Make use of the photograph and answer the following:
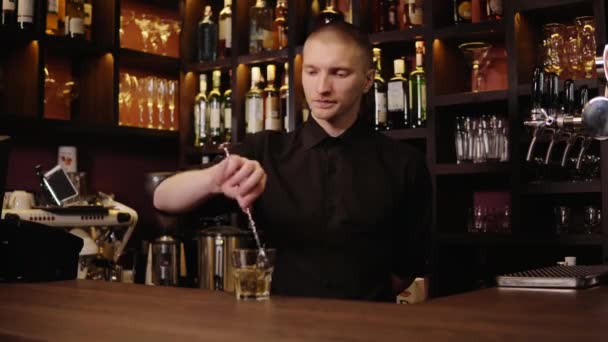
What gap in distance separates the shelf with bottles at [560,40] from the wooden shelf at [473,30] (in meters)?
0.09

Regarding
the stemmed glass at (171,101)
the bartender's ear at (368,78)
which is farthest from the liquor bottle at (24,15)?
the bartender's ear at (368,78)

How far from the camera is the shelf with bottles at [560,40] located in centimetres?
272

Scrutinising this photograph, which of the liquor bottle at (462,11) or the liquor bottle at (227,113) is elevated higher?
the liquor bottle at (462,11)

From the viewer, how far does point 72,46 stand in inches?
134

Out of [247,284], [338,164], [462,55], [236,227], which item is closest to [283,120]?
[236,227]

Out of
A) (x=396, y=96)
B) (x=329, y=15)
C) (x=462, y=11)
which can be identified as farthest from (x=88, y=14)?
(x=462, y=11)

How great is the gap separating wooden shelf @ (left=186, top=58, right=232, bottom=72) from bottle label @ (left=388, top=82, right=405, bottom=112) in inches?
35.8

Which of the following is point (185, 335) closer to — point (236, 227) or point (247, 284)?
point (247, 284)

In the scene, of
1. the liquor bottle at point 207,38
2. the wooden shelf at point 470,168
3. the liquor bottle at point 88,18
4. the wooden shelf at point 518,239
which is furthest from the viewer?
the liquor bottle at point 207,38

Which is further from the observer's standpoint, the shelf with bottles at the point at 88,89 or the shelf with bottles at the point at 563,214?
the shelf with bottles at the point at 88,89

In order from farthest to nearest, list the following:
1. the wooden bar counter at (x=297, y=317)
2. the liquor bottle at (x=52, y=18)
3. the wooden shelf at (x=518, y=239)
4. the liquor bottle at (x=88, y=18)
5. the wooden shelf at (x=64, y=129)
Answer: the liquor bottle at (x=88, y=18), the liquor bottle at (x=52, y=18), the wooden shelf at (x=64, y=129), the wooden shelf at (x=518, y=239), the wooden bar counter at (x=297, y=317)

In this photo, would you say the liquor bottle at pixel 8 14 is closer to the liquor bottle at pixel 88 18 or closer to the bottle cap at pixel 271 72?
the liquor bottle at pixel 88 18

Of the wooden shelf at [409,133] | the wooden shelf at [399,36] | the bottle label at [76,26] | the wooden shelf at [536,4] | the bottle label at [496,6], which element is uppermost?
the bottle label at [76,26]

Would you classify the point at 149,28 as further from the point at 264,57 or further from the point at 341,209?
the point at 341,209
